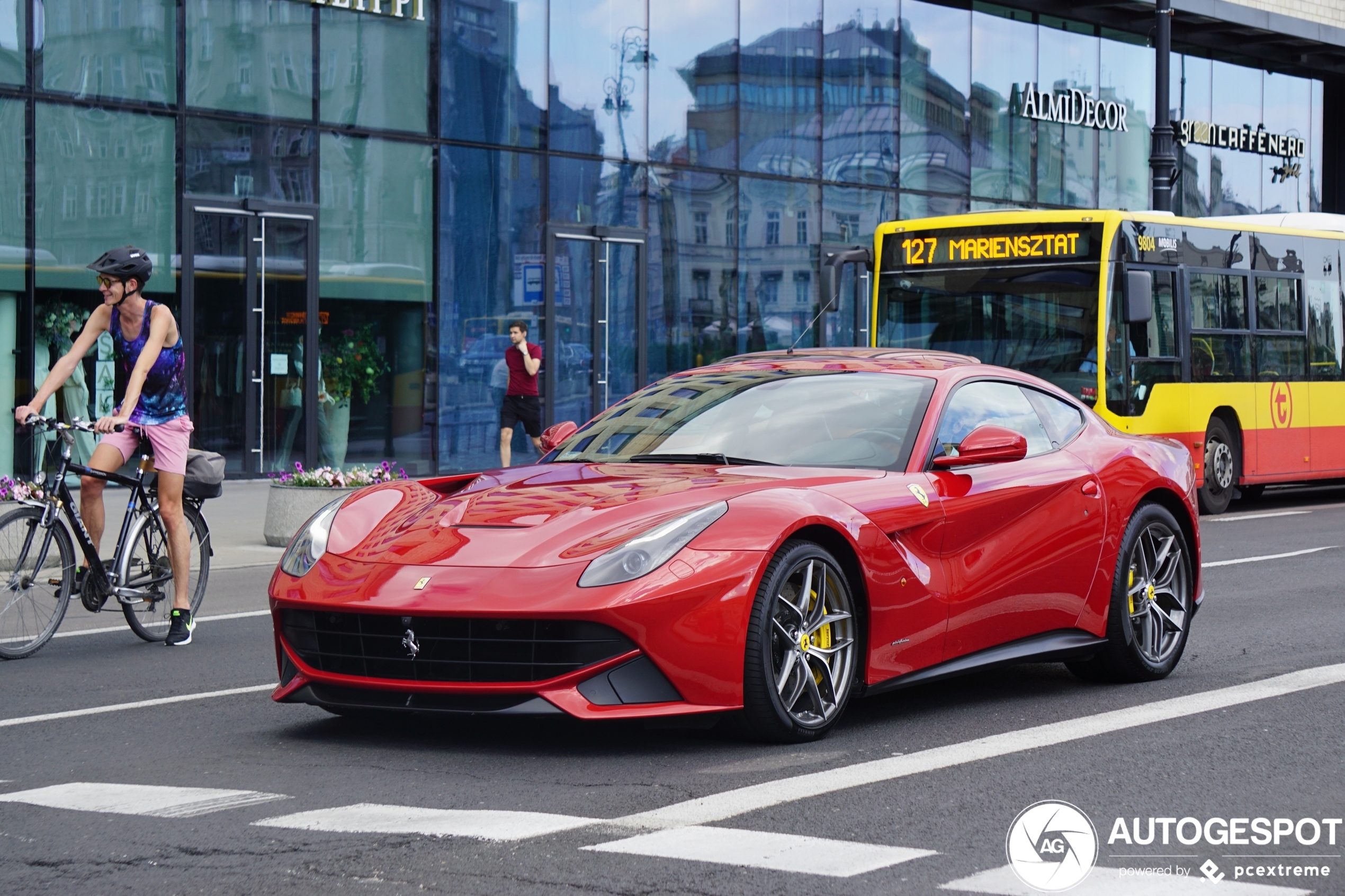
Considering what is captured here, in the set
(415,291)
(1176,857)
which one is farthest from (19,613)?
(415,291)

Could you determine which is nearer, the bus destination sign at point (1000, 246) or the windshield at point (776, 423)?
the windshield at point (776, 423)

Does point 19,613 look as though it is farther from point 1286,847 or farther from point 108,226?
point 108,226

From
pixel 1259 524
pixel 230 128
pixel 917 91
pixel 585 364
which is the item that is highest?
pixel 917 91

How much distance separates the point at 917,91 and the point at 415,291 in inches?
436

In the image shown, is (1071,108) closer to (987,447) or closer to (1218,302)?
(1218,302)

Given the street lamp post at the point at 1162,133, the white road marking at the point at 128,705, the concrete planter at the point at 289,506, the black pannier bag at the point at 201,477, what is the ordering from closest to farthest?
the white road marking at the point at 128,705 < the black pannier bag at the point at 201,477 < the concrete planter at the point at 289,506 < the street lamp post at the point at 1162,133

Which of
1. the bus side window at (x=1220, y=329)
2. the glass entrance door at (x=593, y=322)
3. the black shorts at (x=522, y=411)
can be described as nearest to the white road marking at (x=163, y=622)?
the black shorts at (x=522, y=411)

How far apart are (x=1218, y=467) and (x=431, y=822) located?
1505 cm

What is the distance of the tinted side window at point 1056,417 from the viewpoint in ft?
24.0

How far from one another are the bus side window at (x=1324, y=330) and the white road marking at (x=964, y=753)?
43.1 feet

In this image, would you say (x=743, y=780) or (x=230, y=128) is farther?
(x=230, y=128)

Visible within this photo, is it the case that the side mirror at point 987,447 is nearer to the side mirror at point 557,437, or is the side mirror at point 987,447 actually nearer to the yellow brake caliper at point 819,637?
the yellow brake caliper at point 819,637

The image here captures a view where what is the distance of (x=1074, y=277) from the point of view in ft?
54.1

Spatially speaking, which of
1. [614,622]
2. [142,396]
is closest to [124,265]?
[142,396]
